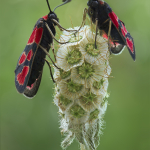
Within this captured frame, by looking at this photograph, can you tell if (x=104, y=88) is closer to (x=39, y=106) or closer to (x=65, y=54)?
(x=65, y=54)

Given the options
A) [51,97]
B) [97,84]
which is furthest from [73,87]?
[51,97]

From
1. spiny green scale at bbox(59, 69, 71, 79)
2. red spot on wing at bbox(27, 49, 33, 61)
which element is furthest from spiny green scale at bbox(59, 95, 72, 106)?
red spot on wing at bbox(27, 49, 33, 61)

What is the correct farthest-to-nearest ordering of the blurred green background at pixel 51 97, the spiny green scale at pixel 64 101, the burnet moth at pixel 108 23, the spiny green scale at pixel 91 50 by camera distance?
the blurred green background at pixel 51 97
the burnet moth at pixel 108 23
the spiny green scale at pixel 64 101
the spiny green scale at pixel 91 50

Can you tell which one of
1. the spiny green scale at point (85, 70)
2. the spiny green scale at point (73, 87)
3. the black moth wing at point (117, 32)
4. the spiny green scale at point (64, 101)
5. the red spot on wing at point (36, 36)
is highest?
the red spot on wing at point (36, 36)

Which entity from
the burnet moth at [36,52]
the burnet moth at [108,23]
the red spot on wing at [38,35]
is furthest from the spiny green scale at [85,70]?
the red spot on wing at [38,35]

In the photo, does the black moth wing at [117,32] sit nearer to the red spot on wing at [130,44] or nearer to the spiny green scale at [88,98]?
the red spot on wing at [130,44]

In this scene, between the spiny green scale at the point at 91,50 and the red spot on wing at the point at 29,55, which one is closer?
the spiny green scale at the point at 91,50

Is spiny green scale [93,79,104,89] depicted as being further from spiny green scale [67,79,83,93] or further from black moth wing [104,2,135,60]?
black moth wing [104,2,135,60]

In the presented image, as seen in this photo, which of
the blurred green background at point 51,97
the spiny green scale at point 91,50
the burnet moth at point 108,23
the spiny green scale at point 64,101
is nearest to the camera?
the spiny green scale at point 91,50
